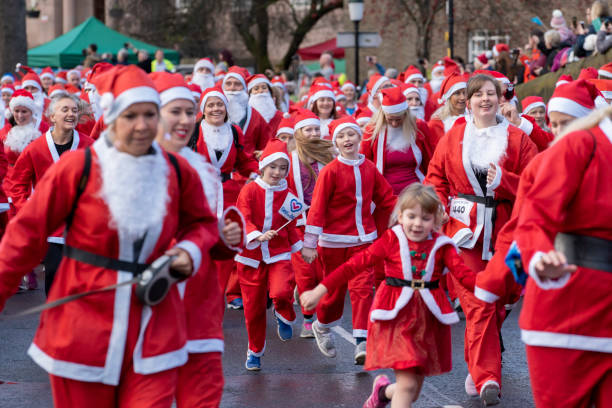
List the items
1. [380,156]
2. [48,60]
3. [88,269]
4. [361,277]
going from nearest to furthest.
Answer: [88,269], [361,277], [380,156], [48,60]

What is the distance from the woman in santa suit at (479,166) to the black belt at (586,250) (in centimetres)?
280

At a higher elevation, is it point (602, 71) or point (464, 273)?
point (602, 71)

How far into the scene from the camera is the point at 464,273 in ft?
20.2

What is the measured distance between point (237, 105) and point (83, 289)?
27.1 ft

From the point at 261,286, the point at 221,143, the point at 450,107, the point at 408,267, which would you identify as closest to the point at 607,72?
the point at 450,107

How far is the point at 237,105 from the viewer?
488 inches

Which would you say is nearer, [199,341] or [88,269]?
[88,269]

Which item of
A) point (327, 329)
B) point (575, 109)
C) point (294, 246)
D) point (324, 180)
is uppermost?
point (575, 109)

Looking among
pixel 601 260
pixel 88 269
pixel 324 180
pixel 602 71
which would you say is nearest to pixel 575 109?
pixel 601 260

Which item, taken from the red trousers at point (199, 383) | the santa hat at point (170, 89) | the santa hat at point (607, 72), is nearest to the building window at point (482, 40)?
the santa hat at point (607, 72)

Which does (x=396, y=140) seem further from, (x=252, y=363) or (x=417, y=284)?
(x=417, y=284)

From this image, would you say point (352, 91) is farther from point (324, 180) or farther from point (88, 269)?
point (88, 269)

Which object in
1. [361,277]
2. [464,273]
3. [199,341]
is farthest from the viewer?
[361,277]

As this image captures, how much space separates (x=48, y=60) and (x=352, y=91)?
519 inches
